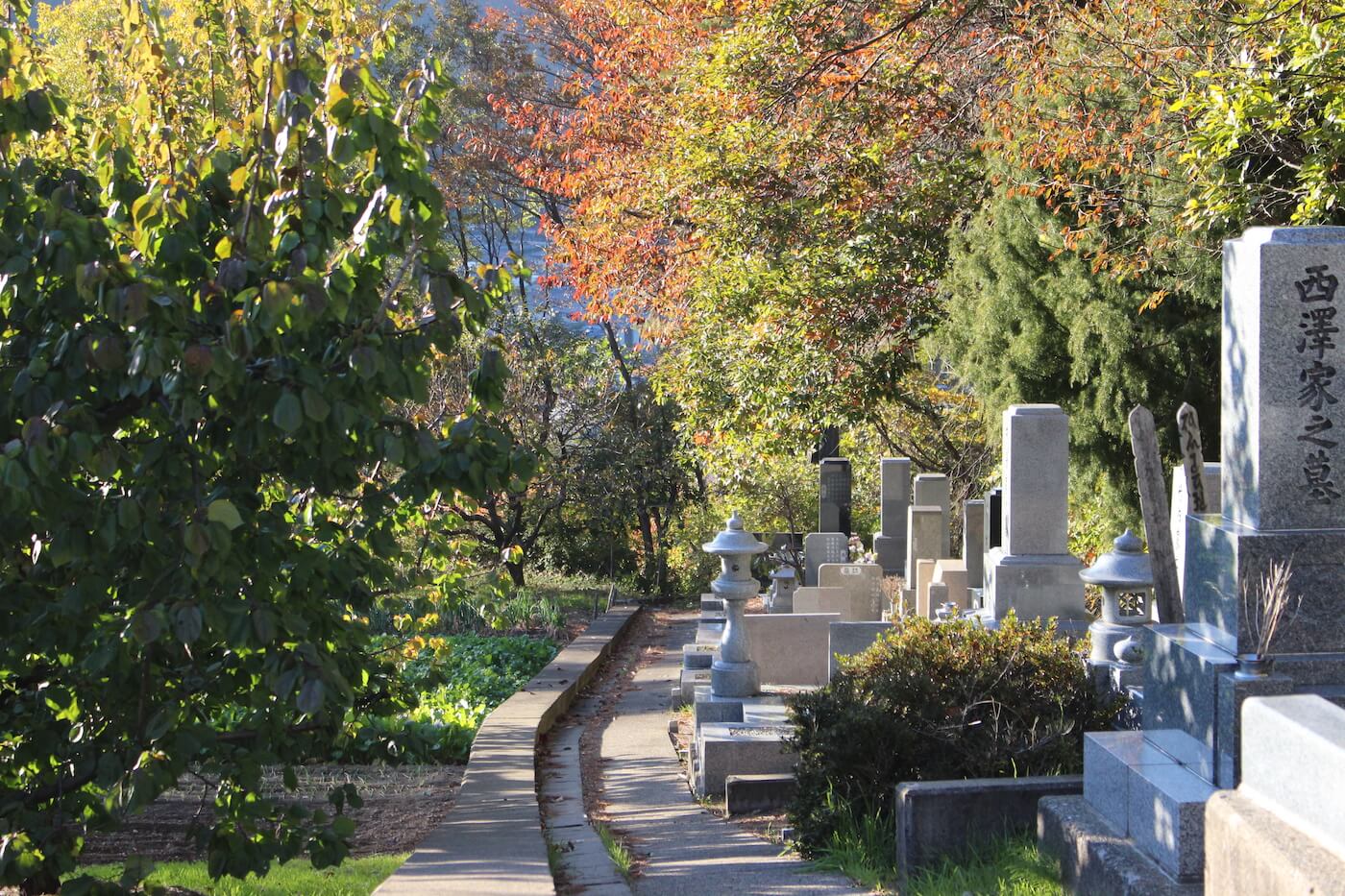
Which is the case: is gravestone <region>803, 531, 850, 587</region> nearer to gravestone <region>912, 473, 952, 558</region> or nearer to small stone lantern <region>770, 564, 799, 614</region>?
gravestone <region>912, 473, 952, 558</region>

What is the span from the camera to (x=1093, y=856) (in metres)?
5.30

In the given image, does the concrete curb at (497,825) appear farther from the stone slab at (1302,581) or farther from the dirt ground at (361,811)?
the stone slab at (1302,581)

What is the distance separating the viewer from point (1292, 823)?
10.3 ft

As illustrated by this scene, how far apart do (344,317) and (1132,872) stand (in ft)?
12.0

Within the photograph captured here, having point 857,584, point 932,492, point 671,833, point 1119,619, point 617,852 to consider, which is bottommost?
point 671,833

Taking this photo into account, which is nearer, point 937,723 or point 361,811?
point 937,723

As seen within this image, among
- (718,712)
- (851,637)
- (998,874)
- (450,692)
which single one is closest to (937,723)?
(998,874)

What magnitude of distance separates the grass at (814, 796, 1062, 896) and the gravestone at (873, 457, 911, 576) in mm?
10653

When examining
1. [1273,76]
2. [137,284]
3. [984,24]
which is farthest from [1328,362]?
[984,24]

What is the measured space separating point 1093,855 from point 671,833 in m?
3.37

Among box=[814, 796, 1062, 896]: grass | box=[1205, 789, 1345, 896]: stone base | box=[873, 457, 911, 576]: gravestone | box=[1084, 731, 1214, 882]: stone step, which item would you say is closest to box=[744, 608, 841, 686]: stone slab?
box=[814, 796, 1062, 896]: grass

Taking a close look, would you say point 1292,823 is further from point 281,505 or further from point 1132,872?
point 281,505

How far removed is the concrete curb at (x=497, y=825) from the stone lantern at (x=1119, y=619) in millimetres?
3516

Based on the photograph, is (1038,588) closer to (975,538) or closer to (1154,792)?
(975,538)
